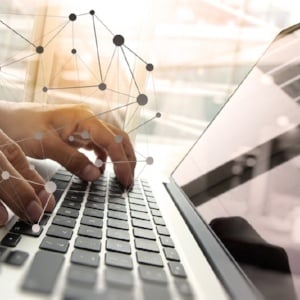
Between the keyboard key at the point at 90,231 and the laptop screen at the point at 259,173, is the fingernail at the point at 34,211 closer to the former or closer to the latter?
the keyboard key at the point at 90,231

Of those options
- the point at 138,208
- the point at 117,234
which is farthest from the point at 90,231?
the point at 138,208

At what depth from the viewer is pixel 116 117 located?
0.42 metres

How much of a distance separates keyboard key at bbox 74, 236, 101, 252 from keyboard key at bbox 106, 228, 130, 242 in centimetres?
2

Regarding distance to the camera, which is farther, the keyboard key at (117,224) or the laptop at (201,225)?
the keyboard key at (117,224)

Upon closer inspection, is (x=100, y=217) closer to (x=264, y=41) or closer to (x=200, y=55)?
Result: (x=200, y=55)

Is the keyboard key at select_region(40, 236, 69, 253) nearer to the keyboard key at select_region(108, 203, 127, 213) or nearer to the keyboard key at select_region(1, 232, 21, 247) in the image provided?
the keyboard key at select_region(1, 232, 21, 247)

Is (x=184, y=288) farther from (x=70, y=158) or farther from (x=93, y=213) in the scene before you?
(x=70, y=158)

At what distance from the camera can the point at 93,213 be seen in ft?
0.99

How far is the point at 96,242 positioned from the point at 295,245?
14cm

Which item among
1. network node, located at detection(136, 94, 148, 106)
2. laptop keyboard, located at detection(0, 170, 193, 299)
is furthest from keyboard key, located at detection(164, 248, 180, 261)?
network node, located at detection(136, 94, 148, 106)

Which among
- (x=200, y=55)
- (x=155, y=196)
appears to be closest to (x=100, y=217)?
(x=155, y=196)

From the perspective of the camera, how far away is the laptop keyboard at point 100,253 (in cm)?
16

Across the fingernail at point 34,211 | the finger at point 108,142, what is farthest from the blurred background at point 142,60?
the fingernail at point 34,211

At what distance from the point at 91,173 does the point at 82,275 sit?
27cm
